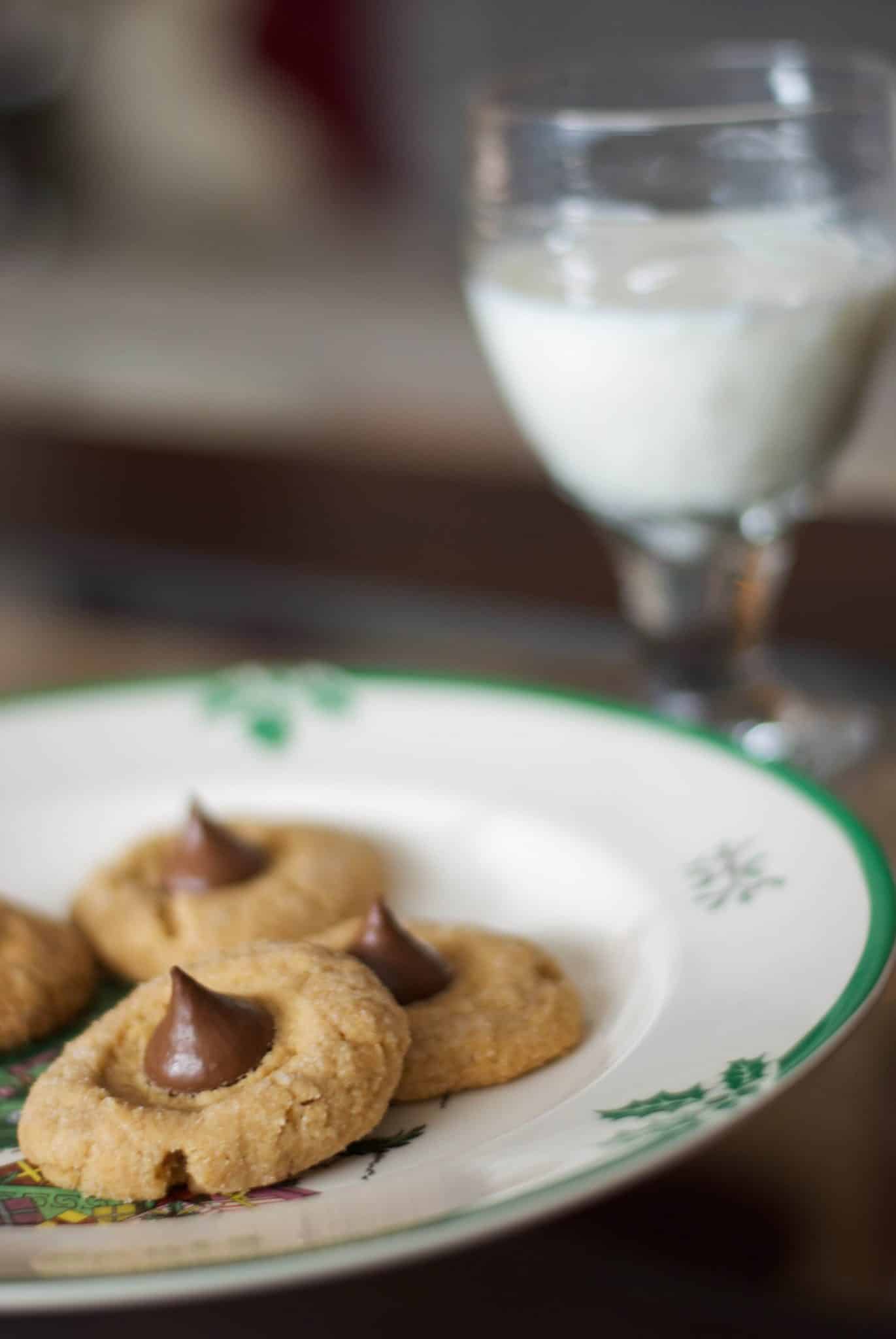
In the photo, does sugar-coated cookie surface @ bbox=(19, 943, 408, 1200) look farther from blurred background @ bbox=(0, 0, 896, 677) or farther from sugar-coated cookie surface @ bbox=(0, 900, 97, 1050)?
blurred background @ bbox=(0, 0, 896, 677)

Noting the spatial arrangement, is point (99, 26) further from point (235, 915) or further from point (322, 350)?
point (235, 915)

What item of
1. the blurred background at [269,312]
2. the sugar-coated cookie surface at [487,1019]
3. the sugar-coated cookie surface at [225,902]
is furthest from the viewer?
the blurred background at [269,312]

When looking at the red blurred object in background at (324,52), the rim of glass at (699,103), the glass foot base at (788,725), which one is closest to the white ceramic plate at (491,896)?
the glass foot base at (788,725)

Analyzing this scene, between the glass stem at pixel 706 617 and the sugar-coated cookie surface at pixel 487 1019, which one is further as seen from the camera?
the glass stem at pixel 706 617

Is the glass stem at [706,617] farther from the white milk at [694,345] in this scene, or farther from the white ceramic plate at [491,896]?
the white ceramic plate at [491,896]

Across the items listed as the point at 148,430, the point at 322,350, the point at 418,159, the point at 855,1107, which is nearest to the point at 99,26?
the point at 418,159

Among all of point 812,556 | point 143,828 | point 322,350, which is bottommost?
point 322,350

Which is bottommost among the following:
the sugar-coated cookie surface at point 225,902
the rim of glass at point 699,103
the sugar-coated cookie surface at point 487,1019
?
the sugar-coated cookie surface at point 225,902
